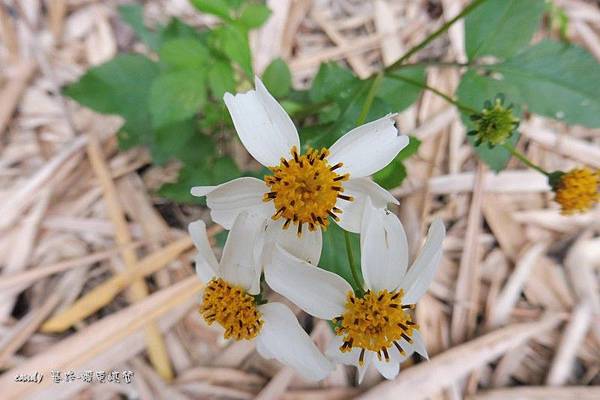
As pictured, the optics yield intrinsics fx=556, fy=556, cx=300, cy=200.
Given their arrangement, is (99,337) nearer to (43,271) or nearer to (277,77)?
(43,271)

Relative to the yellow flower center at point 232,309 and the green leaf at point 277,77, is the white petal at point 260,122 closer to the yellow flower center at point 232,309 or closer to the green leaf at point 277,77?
the yellow flower center at point 232,309

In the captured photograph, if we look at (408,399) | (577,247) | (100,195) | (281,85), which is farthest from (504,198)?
(100,195)

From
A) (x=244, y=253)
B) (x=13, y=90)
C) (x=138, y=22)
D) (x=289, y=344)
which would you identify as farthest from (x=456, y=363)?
(x=13, y=90)

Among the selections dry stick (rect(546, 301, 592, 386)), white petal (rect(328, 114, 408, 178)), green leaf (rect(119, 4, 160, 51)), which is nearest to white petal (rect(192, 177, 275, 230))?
white petal (rect(328, 114, 408, 178))

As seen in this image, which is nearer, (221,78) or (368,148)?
(368,148)

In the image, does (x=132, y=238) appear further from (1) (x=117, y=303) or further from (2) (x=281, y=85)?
(2) (x=281, y=85)

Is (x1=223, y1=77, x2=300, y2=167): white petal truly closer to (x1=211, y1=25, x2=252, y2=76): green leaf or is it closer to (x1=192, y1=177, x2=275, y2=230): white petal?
(x1=192, y1=177, x2=275, y2=230): white petal
